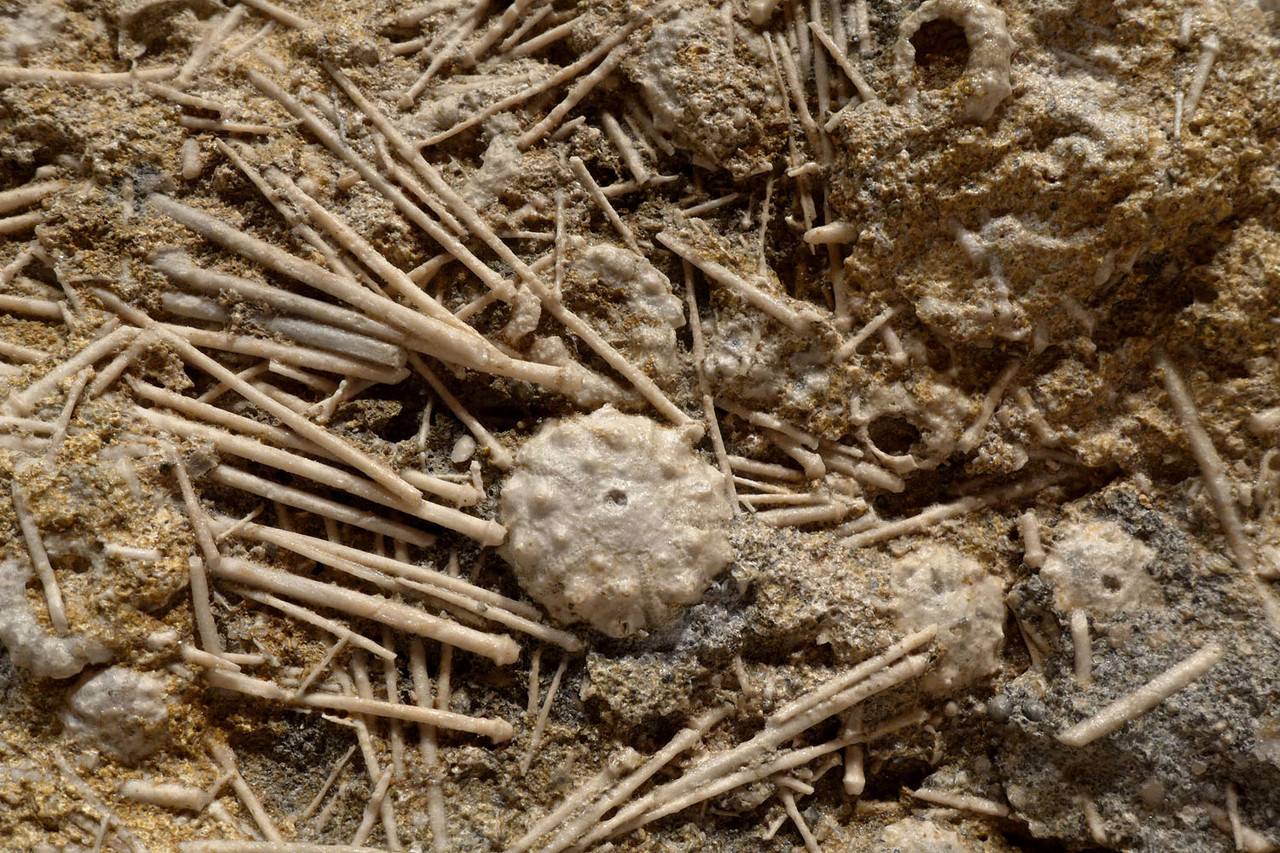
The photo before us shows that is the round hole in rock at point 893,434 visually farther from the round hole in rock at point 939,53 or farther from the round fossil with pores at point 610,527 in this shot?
the round hole in rock at point 939,53

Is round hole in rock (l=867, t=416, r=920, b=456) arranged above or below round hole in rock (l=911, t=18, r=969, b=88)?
below

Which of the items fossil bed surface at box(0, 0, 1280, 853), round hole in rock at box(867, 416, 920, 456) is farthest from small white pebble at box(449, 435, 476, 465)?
round hole in rock at box(867, 416, 920, 456)

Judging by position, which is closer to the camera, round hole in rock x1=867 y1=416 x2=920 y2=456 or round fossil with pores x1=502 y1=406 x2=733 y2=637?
round fossil with pores x1=502 y1=406 x2=733 y2=637

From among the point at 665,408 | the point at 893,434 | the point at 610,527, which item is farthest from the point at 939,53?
the point at 610,527

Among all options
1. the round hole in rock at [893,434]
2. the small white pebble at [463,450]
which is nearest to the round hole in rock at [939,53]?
the round hole in rock at [893,434]

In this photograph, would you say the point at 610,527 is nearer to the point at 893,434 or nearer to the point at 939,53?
the point at 893,434

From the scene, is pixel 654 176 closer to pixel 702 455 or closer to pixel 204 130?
pixel 702 455

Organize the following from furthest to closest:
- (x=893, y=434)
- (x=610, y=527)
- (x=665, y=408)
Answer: (x=893, y=434) → (x=665, y=408) → (x=610, y=527)

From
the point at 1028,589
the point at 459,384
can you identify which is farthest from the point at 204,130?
the point at 1028,589

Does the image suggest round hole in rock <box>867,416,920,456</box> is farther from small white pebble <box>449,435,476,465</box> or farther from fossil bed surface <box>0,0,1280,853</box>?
small white pebble <box>449,435,476,465</box>
